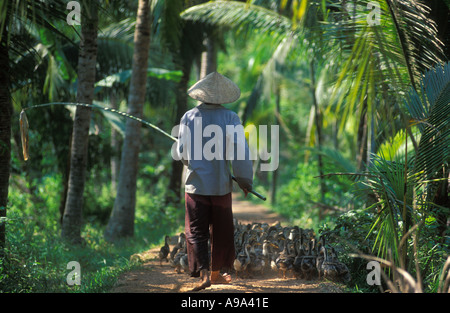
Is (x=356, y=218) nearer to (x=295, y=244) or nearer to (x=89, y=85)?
(x=295, y=244)

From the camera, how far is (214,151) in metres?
5.38

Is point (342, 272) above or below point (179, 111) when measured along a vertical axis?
below

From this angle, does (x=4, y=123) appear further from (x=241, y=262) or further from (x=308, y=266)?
(x=308, y=266)

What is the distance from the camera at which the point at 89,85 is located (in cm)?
895

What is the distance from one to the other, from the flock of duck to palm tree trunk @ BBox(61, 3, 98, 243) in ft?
10.4

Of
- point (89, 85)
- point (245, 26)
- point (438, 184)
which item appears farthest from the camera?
point (245, 26)

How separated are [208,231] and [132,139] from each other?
487 centimetres

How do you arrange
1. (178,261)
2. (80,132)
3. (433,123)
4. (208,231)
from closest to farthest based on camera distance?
(433,123)
(208,231)
(178,261)
(80,132)

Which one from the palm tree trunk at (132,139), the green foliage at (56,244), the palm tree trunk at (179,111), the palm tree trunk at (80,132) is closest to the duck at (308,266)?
the green foliage at (56,244)

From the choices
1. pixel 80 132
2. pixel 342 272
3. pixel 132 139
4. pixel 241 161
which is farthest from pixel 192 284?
pixel 132 139

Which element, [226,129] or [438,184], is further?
[438,184]
